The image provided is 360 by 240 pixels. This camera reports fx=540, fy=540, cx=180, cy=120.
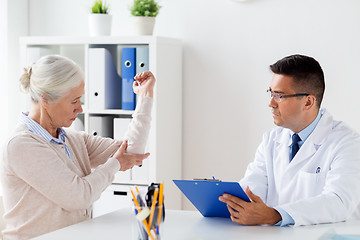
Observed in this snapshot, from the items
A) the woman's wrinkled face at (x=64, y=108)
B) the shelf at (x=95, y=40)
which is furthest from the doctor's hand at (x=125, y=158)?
the shelf at (x=95, y=40)

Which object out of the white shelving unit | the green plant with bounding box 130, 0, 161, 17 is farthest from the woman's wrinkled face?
the green plant with bounding box 130, 0, 161, 17

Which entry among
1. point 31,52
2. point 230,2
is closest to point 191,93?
point 230,2

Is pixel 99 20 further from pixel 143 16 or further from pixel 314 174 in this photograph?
pixel 314 174

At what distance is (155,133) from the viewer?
Result: 316 cm

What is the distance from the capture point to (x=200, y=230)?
176 cm

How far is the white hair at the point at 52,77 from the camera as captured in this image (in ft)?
6.66

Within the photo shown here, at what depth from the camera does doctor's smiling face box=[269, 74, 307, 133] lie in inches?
89.4

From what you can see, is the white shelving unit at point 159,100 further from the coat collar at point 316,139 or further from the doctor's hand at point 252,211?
the doctor's hand at point 252,211

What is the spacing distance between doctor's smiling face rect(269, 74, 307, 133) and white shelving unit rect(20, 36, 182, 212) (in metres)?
1.03

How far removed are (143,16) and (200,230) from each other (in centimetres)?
183

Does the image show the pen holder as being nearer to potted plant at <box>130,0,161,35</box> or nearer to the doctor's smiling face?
the doctor's smiling face

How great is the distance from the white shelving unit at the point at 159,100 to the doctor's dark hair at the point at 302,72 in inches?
40.6

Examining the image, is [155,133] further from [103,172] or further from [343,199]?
[343,199]

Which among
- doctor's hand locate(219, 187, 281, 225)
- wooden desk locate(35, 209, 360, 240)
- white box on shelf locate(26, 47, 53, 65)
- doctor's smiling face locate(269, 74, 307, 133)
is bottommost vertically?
wooden desk locate(35, 209, 360, 240)
